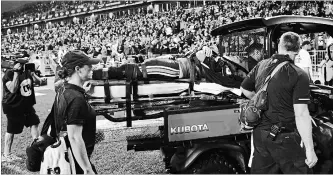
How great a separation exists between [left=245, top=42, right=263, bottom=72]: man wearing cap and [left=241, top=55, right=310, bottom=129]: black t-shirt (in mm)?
1069

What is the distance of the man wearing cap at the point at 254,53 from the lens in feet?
14.6

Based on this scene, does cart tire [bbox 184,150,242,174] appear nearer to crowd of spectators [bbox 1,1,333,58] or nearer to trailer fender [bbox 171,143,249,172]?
trailer fender [bbox 171,143,249,172]

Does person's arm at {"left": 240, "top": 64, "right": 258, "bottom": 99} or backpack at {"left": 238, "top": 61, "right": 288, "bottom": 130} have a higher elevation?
person's arm at {"left": 240, "top": 64, "right": 258, "bottom": 99}

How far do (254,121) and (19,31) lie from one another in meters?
78.1

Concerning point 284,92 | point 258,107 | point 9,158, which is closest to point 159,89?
point 258,107

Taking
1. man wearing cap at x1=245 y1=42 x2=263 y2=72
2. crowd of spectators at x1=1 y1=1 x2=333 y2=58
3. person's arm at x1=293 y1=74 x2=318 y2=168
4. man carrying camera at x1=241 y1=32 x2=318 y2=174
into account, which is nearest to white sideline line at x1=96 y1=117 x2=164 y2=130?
man wearing cap at x1=245 y1=42 x2=263 y2=72

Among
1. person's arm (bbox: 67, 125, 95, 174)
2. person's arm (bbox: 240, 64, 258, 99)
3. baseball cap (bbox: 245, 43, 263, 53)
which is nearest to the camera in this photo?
person's arm (bbox: 67, 125, 95, 174)

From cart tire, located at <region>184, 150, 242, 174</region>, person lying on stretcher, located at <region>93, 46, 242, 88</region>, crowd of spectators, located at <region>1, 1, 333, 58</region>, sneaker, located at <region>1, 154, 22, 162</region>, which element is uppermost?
crowd of spectators, located at <region>1, 1, 333, 58</region>

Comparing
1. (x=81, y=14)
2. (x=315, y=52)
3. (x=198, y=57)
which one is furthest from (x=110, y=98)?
(x=81, y=14)

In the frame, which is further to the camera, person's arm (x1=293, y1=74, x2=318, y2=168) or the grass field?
the grass field

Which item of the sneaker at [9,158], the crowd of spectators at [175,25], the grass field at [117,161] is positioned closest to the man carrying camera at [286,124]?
the grass field at [117,161]

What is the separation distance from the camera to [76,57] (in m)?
3.03

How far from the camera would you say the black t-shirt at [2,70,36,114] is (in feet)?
21.5

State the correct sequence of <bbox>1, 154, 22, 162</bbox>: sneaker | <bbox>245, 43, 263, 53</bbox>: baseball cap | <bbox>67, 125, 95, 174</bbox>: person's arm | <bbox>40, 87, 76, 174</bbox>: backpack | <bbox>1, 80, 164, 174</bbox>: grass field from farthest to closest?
1. <bbox>1, 154, 22, 162</bbox>: sneaker
2. <bbox>1, 80, 164, 174</bbox>: grass field
3. <bbox>245, 43, 263, 53</bbox>: baseball cap
4. <bbox>40, 87, 76, 174</bbox>: backpack
5. <bbox>67, 125, 95, 174</bbox>: person's arm
